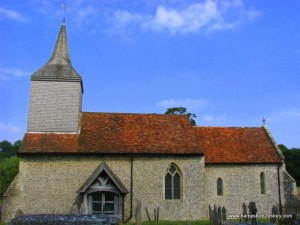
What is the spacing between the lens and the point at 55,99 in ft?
85.0

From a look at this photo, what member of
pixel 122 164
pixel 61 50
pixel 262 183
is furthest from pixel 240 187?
pixel 61 50

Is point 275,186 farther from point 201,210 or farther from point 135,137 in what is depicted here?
point 135,137

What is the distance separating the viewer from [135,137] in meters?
26.1

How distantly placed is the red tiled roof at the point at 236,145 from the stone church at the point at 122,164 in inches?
3.4

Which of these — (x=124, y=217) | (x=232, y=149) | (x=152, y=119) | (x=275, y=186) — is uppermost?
(x=152, y=119)

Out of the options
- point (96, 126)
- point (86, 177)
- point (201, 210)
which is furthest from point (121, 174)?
point (201, 210)

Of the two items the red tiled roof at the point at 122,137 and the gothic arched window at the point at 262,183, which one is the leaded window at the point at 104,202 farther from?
the gothic arched window at the point at 262,183

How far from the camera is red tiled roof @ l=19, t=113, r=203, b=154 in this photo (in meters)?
24.3

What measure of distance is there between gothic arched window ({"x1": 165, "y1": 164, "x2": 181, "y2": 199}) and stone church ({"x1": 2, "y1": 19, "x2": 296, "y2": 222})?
71 mm

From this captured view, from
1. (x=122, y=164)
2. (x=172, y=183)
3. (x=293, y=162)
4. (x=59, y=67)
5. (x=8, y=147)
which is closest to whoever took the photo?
(x=122, y=164)

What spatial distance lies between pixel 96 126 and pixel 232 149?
11.2m

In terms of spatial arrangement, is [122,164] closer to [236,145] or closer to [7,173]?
[236,145]

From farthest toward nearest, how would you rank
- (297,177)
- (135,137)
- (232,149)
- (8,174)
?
(297,177) < (8,174) < (232,149) < (135,137)

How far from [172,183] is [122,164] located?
3903 mm
